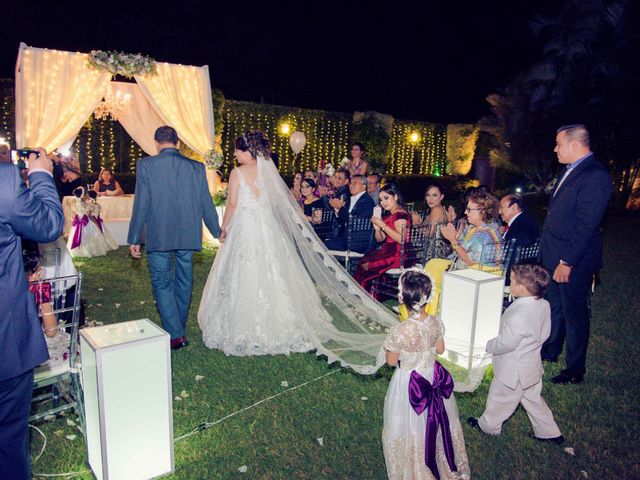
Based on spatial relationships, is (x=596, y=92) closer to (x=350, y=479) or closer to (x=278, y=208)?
(x=278, y=208)

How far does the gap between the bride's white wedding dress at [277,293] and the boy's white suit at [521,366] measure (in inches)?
57.3

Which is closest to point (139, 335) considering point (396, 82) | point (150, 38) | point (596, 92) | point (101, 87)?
point (101, 87)

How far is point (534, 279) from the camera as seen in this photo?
331 centimetres

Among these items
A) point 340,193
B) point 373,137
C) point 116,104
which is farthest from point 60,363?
point 373,137

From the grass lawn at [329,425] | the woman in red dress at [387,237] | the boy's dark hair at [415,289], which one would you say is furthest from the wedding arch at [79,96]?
the boy's dark hair at [415,289]

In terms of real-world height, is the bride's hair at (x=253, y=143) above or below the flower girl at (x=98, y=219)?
above

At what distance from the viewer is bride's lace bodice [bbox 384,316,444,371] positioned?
280 centimetres

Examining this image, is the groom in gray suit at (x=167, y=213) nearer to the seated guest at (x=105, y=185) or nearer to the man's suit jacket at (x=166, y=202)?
the man's suit jacket at (x=166, y=202)

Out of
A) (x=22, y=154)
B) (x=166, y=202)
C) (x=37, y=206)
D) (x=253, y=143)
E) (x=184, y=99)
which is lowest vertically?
(x=166, y=202)

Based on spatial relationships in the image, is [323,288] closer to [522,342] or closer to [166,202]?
[166,202]

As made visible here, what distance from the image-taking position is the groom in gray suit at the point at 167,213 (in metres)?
4.60

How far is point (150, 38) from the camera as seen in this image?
932 inches

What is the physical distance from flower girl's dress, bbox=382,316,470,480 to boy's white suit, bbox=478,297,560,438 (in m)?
0.62

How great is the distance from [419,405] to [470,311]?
1.64 meters
